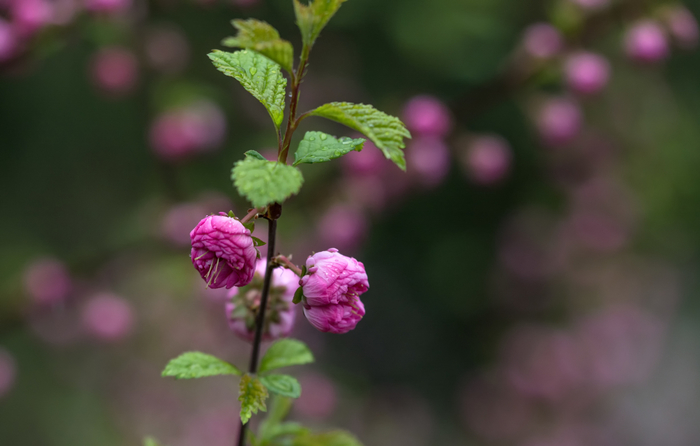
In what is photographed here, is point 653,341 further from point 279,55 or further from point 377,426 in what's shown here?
point 279,55

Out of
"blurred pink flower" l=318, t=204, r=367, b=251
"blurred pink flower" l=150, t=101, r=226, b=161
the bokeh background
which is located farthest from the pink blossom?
"blurred pink flower" l=318, t=204, r=367, b=251

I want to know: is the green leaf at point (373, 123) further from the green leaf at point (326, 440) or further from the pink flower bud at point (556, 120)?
the pink flower bud at point (556, 120)

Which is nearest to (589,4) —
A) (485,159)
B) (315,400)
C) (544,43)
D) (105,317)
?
(544,43)

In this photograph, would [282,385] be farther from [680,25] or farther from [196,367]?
[680,25]

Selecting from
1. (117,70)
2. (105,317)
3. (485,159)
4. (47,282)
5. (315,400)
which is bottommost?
(315,400)

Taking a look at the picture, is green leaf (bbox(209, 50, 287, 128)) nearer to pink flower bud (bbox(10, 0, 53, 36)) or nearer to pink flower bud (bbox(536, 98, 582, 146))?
pink flower bud (bbox(10, 0, 53, 36))

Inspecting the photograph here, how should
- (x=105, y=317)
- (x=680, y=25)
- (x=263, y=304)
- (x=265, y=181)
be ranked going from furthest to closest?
(x=105, y=317) → (x=680, y=25) → (x=263, y=304) → (x=265, y=181)
